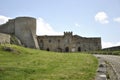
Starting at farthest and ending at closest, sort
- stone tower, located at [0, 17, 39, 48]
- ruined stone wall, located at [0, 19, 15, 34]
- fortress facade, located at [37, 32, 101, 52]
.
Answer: fortress facade, located at [37, 32, 101, 52]
ruined stone wall, located at [0, 19, 15, 34]
stone tower, located at [0, 17, 39, 48]

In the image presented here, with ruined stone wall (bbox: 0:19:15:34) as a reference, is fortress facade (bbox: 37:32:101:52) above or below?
below

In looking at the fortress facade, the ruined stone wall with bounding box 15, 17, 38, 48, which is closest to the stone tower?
the ruined stone wall with bounding box 15, 17, 38, 48

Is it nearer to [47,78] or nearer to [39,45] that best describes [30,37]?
[39,45]

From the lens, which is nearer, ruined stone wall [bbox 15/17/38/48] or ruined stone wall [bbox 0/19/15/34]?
ruined stone wall [bbox 15/17/38/48]

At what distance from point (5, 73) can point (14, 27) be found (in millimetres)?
46332

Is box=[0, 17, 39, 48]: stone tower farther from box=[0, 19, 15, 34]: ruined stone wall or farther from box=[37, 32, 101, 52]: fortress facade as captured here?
box=[37, 32, 101, 52]: fortress facade

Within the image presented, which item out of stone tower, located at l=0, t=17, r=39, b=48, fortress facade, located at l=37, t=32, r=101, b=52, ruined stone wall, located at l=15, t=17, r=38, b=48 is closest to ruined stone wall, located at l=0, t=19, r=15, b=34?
stone tower, located at l=0, t=17, r=39, b=48

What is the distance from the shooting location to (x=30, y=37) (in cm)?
5659

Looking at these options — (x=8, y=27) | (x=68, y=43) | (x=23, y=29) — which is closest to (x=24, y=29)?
(x=23, y=29)

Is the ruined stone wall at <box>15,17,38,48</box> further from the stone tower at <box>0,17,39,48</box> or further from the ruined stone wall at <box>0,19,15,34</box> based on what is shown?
the ruined stone wall at <box>0,19,15,34</box>

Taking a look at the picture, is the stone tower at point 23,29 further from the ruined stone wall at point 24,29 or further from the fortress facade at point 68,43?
the fortress facade at point 68,43

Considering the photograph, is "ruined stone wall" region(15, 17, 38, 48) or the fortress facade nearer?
"ruined stone wall" region(15, 17, 38, 48)

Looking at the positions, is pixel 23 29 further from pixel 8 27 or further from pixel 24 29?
pixel 8 27

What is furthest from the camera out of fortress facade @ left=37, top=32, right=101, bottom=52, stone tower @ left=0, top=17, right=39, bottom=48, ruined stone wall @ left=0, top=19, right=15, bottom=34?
fortress facade @ left=37, top=32, right=101, bottom=52
